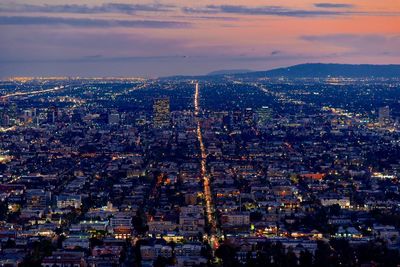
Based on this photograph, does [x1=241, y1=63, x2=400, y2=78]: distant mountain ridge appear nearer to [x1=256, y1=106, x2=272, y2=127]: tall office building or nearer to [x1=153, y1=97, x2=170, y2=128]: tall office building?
[x1=256, y1=106, x2=272, y2=127]: tall office building

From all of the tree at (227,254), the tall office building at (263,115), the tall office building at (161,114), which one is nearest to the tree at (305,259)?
the tree at (227,254)

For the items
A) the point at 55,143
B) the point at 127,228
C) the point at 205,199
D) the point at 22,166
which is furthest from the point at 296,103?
the point at 127,228

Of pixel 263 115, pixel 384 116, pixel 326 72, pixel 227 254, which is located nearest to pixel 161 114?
pixel 263 115

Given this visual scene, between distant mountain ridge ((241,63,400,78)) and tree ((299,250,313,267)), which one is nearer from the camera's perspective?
tree ((299,250,313,267))

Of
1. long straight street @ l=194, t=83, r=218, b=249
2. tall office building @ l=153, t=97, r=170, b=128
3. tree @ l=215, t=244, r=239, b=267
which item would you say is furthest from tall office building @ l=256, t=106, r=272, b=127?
tree @ l=215, t=244, r=239, b=267

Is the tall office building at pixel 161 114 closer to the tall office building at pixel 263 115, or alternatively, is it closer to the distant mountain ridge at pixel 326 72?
the tall office building at pixel 263 115

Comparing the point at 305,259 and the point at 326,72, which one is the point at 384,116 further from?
the point at 326,72

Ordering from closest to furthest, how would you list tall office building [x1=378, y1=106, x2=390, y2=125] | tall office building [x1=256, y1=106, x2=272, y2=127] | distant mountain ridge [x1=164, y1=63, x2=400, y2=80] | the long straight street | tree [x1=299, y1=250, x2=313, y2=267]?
tree [x1=299, y1=250, x2=313, y2=267] → the long straight street → tall office building [x1=256, y1=106, x2=272, y2=127] → tall office building [x1=378, y1=106, x2=390, y2=125] → distant mountain ridge [x1=164, y1=63, x2=400, y2=80]

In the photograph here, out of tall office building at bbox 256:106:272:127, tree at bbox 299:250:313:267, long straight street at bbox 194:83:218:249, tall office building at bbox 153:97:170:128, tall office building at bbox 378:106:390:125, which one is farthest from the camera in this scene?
tall office building at bbox 378:106:390:125

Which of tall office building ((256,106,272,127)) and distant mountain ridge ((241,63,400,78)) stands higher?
tall office building ((256,106,272,127))
